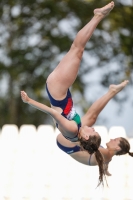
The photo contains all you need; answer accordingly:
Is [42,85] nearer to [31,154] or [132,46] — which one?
[132,46]

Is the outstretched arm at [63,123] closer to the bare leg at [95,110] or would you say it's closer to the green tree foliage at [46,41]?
the bare leg at [95,110]

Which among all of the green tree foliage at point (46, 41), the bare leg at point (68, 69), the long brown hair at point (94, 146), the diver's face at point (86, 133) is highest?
the green tree foliage at point (46, 41)

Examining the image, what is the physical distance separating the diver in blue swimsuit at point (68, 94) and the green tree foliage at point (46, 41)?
787 centimetres

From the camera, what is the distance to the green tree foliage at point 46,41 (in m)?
12.6

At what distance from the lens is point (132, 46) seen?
40.8ft

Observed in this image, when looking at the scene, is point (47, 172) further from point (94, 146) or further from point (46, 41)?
point (46, 41)

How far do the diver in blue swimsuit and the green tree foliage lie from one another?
7.87 meters

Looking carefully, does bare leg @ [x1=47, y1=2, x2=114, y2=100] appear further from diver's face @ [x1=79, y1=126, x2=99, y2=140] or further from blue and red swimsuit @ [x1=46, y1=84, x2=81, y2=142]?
diver's face @ [x1=79, y1=126, x2=99, y2=140]

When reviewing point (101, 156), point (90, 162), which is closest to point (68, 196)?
point (90, 162)

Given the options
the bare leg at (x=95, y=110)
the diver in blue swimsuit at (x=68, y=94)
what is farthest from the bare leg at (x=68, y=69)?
the bare leg at (x=95, y=110)

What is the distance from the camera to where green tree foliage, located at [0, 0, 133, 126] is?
1260 cm

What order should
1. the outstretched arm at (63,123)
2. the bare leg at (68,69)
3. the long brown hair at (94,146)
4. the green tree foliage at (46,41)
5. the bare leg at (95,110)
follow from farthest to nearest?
the green tree foliage at (46,41) → the bare leg at (95,110) → the long brown hair at (94,146) → the bare leg at (68,69) → the outstretched arm at (63,123)

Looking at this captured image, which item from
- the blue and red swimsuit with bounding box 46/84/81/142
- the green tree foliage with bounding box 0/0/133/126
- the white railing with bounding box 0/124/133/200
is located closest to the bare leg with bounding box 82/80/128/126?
the blue and red swimsuit with bounding box 46/84/81/142

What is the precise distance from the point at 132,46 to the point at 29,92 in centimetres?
272
